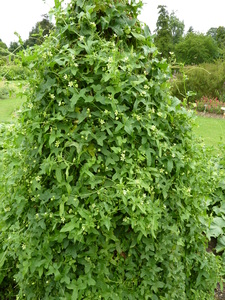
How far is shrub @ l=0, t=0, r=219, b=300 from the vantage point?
5.54 ft

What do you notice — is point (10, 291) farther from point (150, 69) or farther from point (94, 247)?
point (150, 69)

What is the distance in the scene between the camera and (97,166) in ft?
5.61

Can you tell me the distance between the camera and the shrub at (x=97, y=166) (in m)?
1.69

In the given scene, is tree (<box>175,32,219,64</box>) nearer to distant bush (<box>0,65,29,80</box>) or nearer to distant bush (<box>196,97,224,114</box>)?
distant bush (<box>196,97,224,114</box>)

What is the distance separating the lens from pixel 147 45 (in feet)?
6.48

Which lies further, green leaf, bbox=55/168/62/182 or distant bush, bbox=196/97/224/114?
distant bush, bbox=196/97/224/114

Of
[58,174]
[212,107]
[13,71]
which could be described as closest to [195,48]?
[212,107]

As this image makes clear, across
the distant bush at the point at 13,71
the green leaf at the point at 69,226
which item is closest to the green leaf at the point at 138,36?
the distant bush at the point at 13,71

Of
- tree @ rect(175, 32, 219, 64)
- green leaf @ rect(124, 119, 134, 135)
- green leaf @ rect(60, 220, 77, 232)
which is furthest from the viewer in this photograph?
tree @ rect(175, 32, 219, 64)

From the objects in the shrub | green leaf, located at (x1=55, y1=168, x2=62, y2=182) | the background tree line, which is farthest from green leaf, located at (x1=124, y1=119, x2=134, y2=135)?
the background tree line

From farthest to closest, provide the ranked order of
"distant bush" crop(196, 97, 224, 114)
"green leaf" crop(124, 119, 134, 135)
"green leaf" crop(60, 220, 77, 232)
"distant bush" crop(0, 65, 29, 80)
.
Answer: "distant bush" crop(196, 97, 224, 114) < "distant bush" crop(0, 65, 29, 80) < "green leaf" crop(124, 119, 134, 135) < "green leaf" crop(60, 220, 77, 232)

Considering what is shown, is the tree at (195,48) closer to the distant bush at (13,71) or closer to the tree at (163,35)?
the tree at (163,35)

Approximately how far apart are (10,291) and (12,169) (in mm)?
1146

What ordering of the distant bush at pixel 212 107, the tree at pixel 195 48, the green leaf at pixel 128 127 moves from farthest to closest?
the tree at pixel 195 48, the distant bush at pixel 212 107, the green leaf at pixel 128 127
